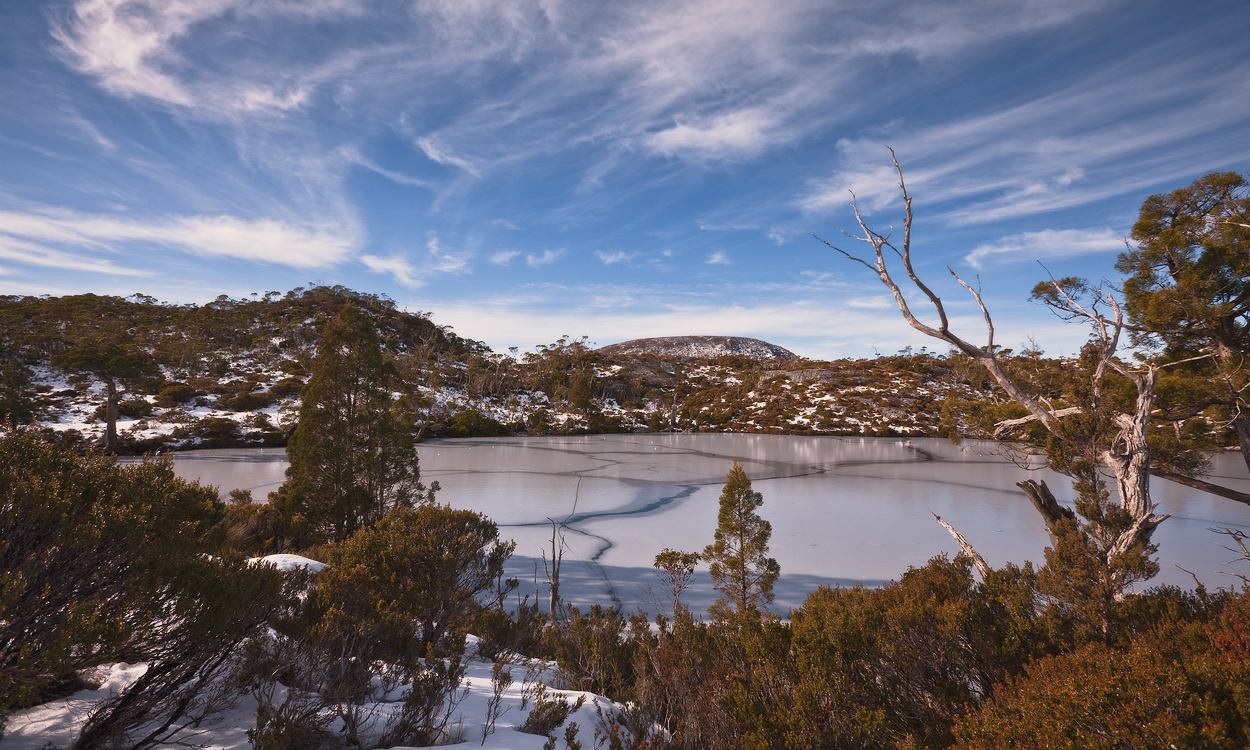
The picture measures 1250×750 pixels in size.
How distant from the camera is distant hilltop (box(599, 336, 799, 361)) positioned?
506 feet

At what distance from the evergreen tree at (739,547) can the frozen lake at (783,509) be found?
96 centimetres

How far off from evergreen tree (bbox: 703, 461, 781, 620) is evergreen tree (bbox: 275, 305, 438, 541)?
22.0 feet

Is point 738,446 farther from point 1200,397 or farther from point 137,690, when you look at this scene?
point 137,690

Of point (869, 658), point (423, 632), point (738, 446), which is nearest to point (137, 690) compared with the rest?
point (423, 632)

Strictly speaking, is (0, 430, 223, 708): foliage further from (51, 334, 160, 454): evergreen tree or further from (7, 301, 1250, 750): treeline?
(51, 334, 160, 454): evergreen tree

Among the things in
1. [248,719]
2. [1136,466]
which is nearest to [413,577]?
[248,719]

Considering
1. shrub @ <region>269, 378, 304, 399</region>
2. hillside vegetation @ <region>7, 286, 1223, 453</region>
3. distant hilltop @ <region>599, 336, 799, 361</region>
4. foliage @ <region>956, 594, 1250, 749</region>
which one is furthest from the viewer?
distant hilltop @ <region>599, 336, 799, 361</region>

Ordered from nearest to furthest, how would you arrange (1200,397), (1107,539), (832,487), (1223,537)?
(1107,539)
(1200,397)
(1223,537)
(832,487)

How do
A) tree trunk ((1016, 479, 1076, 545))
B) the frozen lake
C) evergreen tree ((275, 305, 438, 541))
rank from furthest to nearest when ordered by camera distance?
evergreen tree ((275, 305, 438, 541))
the frozen lake
tree trunk ((1016, 479, 1076, 545))

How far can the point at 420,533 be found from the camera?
5.93 m

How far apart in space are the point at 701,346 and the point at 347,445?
491 ft

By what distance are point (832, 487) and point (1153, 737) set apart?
17604mm

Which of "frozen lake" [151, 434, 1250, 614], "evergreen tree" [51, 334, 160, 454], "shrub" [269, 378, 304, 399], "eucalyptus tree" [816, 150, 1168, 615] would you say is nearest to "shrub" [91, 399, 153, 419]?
"evergreen tree" [51, 334, 160, 454]

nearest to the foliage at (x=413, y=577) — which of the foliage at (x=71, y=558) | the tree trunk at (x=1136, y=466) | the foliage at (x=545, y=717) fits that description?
the foliage at (x=545, y=717)
